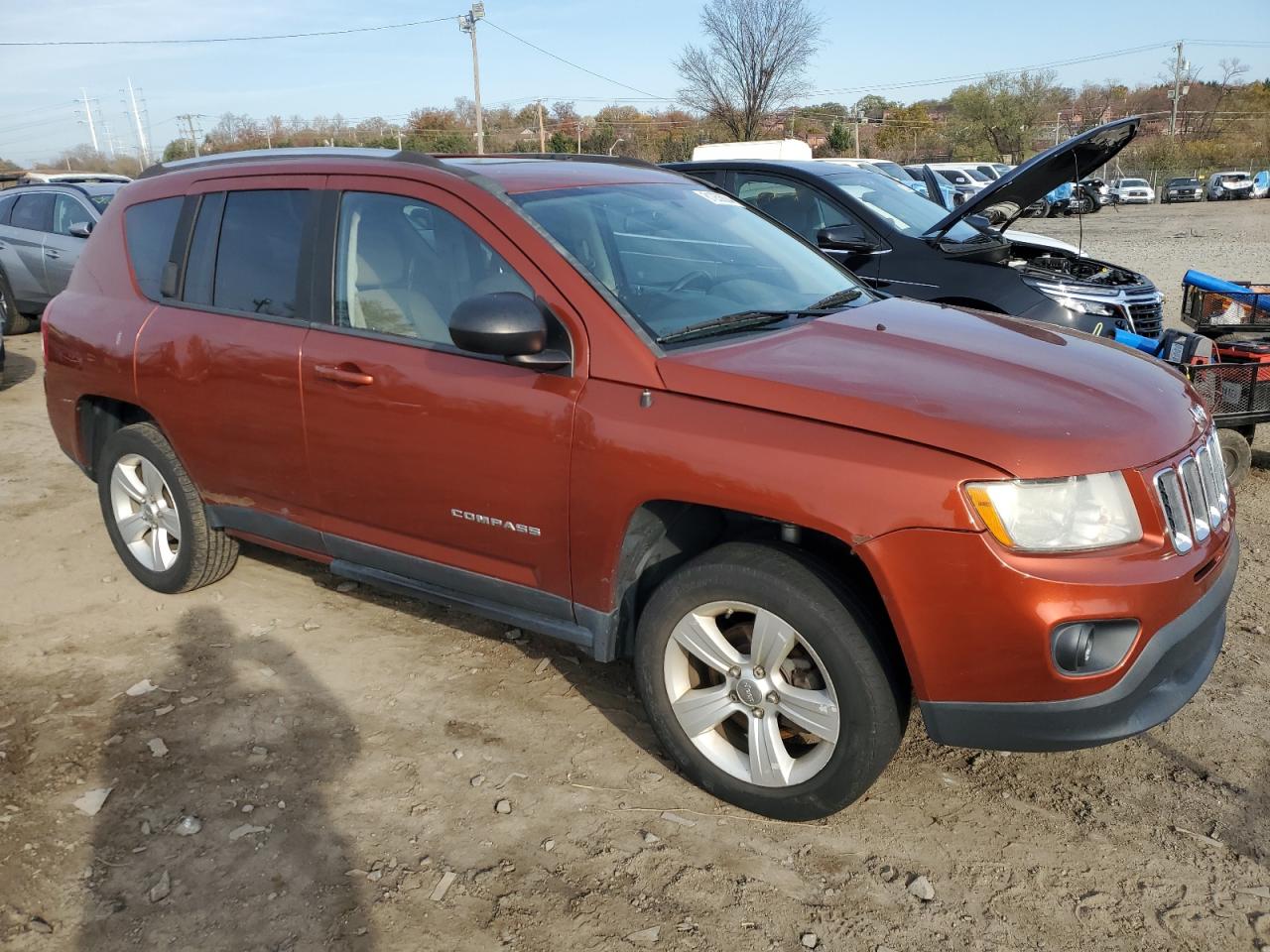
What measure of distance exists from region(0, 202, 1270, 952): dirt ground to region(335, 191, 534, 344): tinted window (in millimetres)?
1393

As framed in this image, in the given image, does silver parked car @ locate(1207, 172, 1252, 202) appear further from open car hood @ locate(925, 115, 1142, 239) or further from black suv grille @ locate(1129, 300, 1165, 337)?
open car hood @ locate(925, 115, 1142, 239)

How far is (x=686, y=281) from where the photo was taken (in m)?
3.48

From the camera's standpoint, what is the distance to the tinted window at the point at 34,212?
11.4 m

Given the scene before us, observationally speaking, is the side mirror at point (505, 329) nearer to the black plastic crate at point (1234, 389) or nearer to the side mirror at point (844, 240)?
the side mirror at point (844, 240)

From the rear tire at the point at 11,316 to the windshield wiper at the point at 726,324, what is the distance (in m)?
10.9

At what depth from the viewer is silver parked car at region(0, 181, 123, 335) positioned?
36.8 ft

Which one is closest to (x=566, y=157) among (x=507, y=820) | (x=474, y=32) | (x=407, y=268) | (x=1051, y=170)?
(x=407, y=268)

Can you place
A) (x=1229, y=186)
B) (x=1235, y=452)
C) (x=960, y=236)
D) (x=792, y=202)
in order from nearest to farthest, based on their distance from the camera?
(x=1235, y=452) → (x=960, y=236) → (x=792, y=202) → (x=1229, y=186)

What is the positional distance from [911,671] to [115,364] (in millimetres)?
3571

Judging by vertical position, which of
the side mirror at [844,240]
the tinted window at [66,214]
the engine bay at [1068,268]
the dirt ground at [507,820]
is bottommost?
the dirt ground at [507,820]

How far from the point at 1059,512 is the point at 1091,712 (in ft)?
1.69

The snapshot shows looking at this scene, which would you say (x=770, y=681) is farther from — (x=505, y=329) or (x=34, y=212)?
(x=34, y=212)

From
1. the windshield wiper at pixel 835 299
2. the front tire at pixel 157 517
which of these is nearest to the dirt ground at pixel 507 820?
the front tire at pixel 157 517

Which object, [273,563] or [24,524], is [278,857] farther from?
[24,524]
